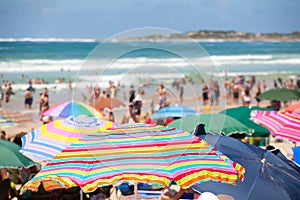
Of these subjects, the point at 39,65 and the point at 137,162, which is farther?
the point at 39,65

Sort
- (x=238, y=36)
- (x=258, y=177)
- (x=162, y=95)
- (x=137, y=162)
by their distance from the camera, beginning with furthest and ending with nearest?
(x=238, y=36), (x=162, y=95), (x=258, y=177), (x=137, y=162)

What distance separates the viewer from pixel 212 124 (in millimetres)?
4945

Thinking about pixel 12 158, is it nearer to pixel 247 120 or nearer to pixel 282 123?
A: pixel 282 123

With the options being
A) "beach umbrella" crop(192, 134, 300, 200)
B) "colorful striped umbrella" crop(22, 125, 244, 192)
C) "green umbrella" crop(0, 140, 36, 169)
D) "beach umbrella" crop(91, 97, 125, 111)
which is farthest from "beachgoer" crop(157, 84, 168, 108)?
"colorful striped umbrella" crop(22, 125, 244, 192)

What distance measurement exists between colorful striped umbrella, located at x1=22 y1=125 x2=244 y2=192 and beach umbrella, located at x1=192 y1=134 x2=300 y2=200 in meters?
0.37

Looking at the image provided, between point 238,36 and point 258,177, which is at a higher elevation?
point 238,36

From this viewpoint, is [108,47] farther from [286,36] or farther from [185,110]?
[286,36]

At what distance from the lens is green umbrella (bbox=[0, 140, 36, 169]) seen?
6.74m

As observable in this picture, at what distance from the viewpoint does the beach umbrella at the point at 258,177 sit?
16.3 ft

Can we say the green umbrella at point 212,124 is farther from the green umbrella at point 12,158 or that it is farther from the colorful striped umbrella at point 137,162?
the green umbrella at point 12,158

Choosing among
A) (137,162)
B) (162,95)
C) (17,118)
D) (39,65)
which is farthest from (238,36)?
(137,162)

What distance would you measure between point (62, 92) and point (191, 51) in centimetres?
2278

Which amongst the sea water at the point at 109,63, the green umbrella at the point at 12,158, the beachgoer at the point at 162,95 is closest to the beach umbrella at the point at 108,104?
the sea water at the point at 109,63

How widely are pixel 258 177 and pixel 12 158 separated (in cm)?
320
